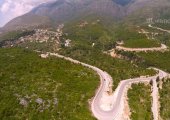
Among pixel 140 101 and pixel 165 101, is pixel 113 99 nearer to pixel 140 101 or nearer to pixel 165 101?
pixel 140 101

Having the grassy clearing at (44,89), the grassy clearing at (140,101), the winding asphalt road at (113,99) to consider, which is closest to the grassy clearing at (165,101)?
the winding asphalt road at (113,99)

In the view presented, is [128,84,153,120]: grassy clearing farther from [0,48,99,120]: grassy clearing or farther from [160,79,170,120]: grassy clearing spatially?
[0,48,99,120]: grassy clearing

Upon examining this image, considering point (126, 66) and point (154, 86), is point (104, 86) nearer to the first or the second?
point (154, 86)

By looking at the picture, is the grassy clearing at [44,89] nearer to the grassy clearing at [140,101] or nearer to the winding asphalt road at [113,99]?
the winding asphalt road at [113,99]

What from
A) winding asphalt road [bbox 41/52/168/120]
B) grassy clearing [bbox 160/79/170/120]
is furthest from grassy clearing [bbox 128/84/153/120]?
grassy clearing [bbox 160/79/170/120]

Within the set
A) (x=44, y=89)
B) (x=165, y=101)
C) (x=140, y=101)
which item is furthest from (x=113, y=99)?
(x=44, y=89)

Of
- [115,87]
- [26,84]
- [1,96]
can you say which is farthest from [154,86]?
[1,96]
